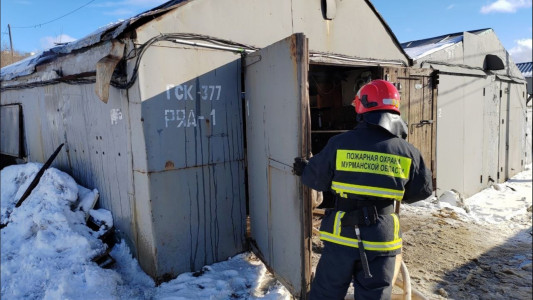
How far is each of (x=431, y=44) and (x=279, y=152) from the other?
291 inches

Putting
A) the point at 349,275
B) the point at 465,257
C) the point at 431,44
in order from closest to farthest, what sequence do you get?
the point at 349,275 < the point at 465,257 < the point at 431,44

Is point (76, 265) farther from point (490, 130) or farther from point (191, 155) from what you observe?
point (490, 130)

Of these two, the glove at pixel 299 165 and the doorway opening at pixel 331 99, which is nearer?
the glove at pixel 299 165

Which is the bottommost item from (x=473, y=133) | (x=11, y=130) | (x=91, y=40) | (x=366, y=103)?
(x=473, y=133)

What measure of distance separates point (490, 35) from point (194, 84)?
9184 mm

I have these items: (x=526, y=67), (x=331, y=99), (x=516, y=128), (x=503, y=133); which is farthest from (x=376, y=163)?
(x=526, y=67)

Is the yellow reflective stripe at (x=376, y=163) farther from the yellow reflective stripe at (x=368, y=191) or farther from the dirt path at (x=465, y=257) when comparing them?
the dirt path at (x=465, y=257)

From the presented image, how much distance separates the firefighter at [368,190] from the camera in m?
2.44

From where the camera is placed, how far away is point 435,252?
480 cm

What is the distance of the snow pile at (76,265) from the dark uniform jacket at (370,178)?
1439 mm

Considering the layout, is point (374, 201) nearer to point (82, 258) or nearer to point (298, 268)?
point (298, 268)

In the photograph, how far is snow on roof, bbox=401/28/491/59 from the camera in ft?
25.1

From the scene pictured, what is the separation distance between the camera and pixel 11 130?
7.48 m

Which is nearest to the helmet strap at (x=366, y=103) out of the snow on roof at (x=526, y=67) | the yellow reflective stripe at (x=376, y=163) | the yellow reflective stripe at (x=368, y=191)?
the yellow reflective stripe at (x=376, y=163)
